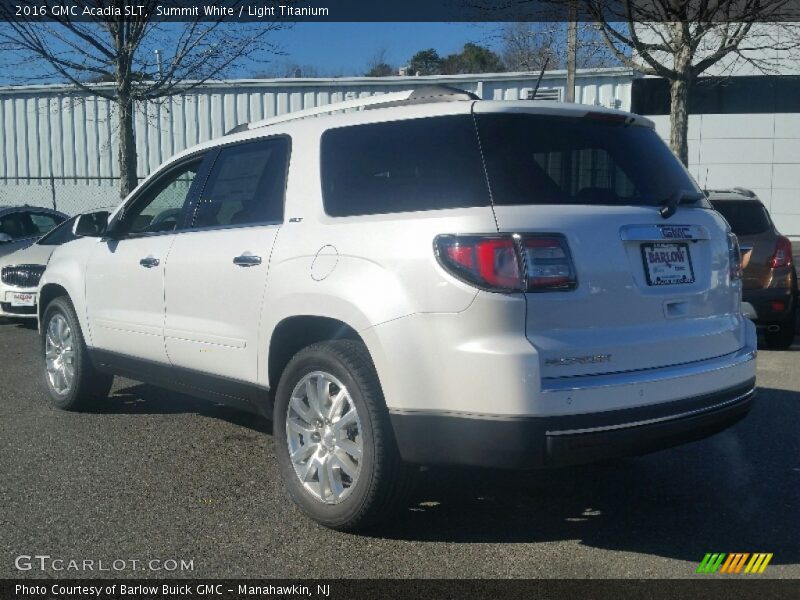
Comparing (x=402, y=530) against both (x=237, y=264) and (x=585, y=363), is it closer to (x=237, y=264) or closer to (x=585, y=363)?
(x=585, y=363)

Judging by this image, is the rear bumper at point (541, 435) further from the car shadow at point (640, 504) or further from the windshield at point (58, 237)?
the windshield at point (58, 237)

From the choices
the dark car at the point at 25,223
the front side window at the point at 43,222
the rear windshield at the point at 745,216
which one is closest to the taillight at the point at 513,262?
the rear windshield at the point at 745,216

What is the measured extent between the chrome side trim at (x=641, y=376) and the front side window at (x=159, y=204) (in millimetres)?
2976

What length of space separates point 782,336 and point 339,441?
22.7ft

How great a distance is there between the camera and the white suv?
355 cm

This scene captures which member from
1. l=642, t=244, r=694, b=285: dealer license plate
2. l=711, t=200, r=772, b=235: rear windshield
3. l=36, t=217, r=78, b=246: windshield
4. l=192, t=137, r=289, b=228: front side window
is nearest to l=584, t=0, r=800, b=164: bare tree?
l=711, t=200, r=772, b=235: rear windshield

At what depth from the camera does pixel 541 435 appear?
11.5 ft

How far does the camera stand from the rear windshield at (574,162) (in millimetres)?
3781

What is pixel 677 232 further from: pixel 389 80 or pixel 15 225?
pixel 389 80

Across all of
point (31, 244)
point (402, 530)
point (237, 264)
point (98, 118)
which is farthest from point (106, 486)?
point (98, 118)

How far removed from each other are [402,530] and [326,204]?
1572mm

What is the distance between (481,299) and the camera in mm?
3521

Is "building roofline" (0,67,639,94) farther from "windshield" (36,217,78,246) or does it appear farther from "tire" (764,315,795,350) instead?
"tire" (764,315,795,350)

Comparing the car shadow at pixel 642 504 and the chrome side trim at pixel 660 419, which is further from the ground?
the chrome side trim at pixel 660 419
